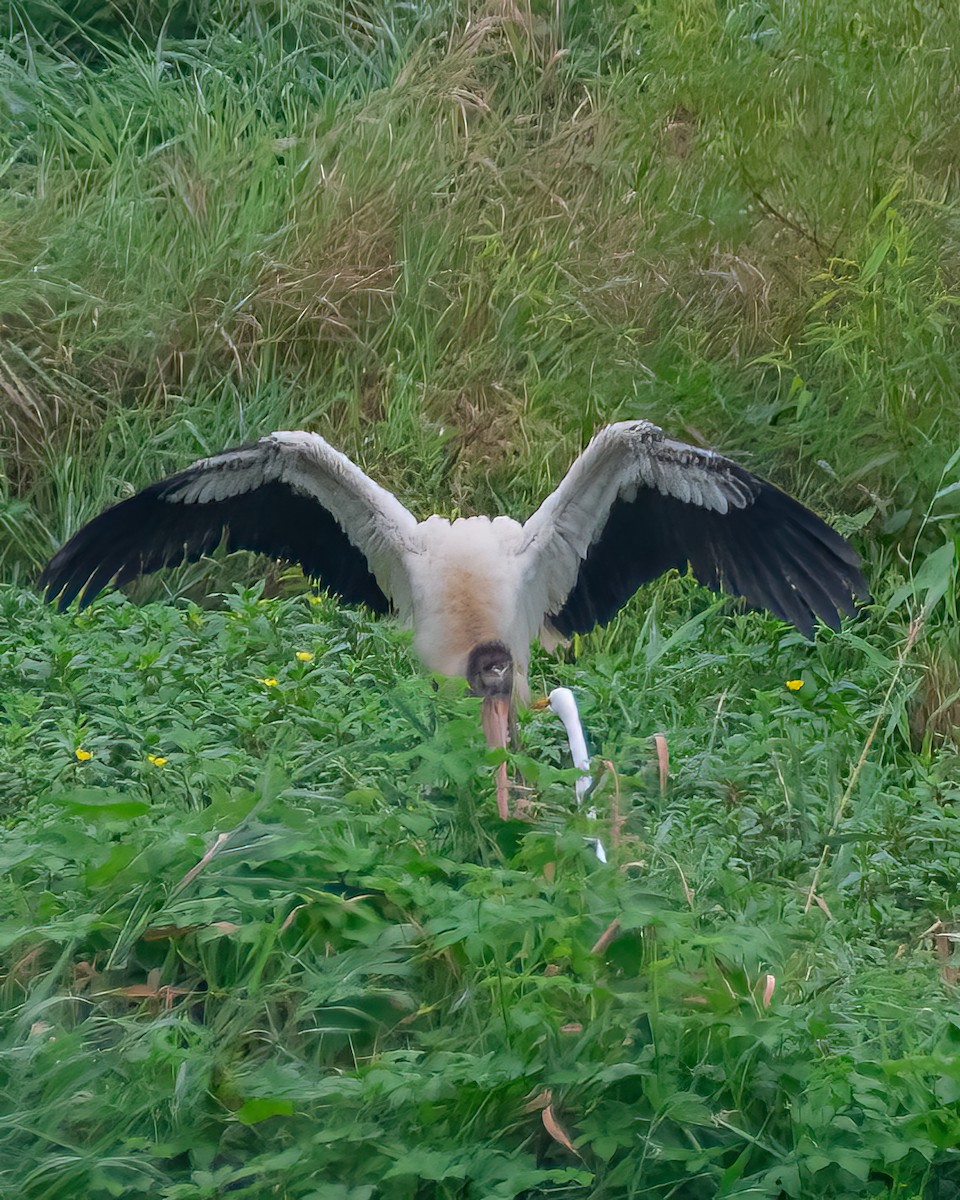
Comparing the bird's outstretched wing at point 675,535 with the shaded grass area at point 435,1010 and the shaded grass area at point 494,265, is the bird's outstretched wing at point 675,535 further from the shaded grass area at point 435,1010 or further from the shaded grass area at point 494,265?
the shaded grass area at point 435,1010

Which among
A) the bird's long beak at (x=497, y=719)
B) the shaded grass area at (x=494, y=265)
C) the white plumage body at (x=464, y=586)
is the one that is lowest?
the bird's long beak at (x=497, y=719)

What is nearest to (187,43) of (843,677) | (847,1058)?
(843,677)

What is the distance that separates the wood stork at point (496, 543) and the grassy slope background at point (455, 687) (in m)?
0.23

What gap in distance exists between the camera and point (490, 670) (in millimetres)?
4383

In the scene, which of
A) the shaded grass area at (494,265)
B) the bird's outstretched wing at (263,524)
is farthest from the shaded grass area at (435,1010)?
the shaded grass area at (494,265)

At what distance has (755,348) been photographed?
6.04m

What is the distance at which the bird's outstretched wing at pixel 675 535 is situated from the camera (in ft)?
13.6

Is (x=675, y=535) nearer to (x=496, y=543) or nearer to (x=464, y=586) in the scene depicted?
(x=496, y=543)

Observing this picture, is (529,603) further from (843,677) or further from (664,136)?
(664,136)

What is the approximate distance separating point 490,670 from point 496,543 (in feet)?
1.22

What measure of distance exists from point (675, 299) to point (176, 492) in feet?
8.61

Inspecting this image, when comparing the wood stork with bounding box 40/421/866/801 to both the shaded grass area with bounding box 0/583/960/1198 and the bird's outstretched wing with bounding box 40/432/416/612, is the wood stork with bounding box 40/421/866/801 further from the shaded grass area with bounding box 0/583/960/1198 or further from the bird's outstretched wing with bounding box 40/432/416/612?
the shaded grass area with bounding box 0/583/960/1198

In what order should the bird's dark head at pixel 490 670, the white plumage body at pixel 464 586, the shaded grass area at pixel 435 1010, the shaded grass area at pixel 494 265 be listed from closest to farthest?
the shaded grass area at pixel 435 1010 → the bird's dark head at pixel 490 670 → the white plumage body at pixel 464 586 → the shaded grass area at pixel 494 265

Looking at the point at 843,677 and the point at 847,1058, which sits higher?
the point at 843,677
